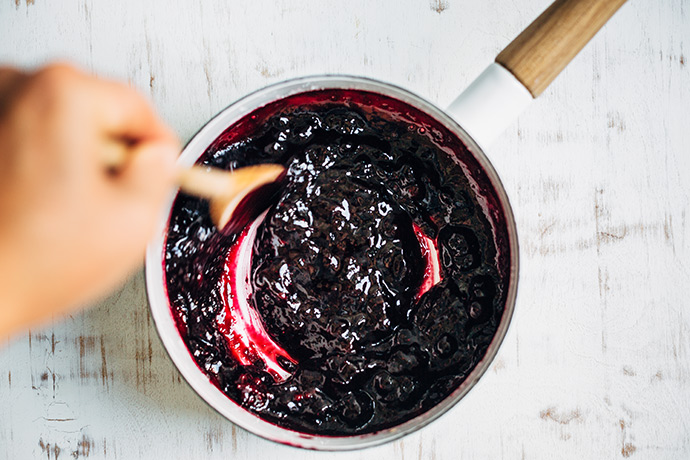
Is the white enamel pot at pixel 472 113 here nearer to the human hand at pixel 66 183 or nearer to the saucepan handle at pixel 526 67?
the saucepan handle at pixel 526 67

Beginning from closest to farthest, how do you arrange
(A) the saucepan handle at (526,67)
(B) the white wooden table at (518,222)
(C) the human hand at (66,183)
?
(C) the human hand at (66,183) < (A) the saucepan handle at (526,67) < (B) the white wooden table at (518,222)

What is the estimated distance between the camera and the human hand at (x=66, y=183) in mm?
221

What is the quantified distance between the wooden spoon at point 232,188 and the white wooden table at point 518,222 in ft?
0.29

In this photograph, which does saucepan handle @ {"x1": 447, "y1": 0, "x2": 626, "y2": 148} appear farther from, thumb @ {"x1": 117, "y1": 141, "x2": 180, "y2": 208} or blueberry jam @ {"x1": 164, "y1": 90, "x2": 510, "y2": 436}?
thumb @ {"x1": 117, "y1": 141, "x2": 180, "y2": 208}

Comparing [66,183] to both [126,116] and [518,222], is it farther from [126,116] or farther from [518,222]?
[518,222]

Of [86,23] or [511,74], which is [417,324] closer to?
[511,74]

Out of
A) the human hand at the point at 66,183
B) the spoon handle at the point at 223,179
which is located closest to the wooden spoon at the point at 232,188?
the spoon handle at the point at 223,179

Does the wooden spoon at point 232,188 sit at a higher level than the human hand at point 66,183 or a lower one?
higher

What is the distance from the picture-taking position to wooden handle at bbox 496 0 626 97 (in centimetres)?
Answer: 35

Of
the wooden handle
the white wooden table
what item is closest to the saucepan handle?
the wooden handle

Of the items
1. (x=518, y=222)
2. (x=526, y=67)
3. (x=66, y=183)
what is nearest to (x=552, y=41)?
(x=526, y=67)

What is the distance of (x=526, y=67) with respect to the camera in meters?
0.35

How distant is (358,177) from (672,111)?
11.4 inches

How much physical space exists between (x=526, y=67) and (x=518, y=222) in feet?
0.55
